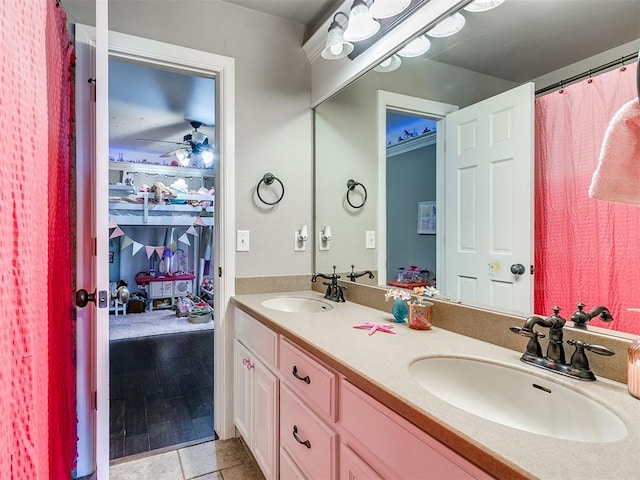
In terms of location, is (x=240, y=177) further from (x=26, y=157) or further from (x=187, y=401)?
(x=187, y=401)

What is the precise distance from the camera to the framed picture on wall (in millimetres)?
1572

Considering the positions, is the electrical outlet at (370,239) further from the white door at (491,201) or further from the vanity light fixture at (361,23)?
the vanity light fixture at (361,23)

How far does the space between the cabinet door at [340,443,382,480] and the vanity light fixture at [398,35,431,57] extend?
160 centimetres

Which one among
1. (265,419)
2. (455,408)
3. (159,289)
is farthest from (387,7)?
(159,289)

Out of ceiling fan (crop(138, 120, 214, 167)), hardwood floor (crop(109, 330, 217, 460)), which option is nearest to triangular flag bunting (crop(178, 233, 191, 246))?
ceiling fan (crop(138, 120, 214, 167))

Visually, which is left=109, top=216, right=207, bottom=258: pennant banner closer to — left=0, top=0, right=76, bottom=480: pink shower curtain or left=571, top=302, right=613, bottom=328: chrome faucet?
left=0, top=0, right=76, bottom=480: pink shower curtain

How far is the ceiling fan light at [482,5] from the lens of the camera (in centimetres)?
128

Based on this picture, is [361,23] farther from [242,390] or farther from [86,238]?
[242,390]

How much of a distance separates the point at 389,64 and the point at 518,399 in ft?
5.10

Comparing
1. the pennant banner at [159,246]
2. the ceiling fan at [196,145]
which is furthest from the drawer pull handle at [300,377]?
the pennant banner at [159,246]

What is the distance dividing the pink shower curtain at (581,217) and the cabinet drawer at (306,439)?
2.63ft

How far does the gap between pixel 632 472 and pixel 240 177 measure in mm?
1945

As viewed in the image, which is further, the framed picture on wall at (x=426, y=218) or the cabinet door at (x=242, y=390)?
the cabinet door at (x=242, y=390)

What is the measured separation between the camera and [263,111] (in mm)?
2135
